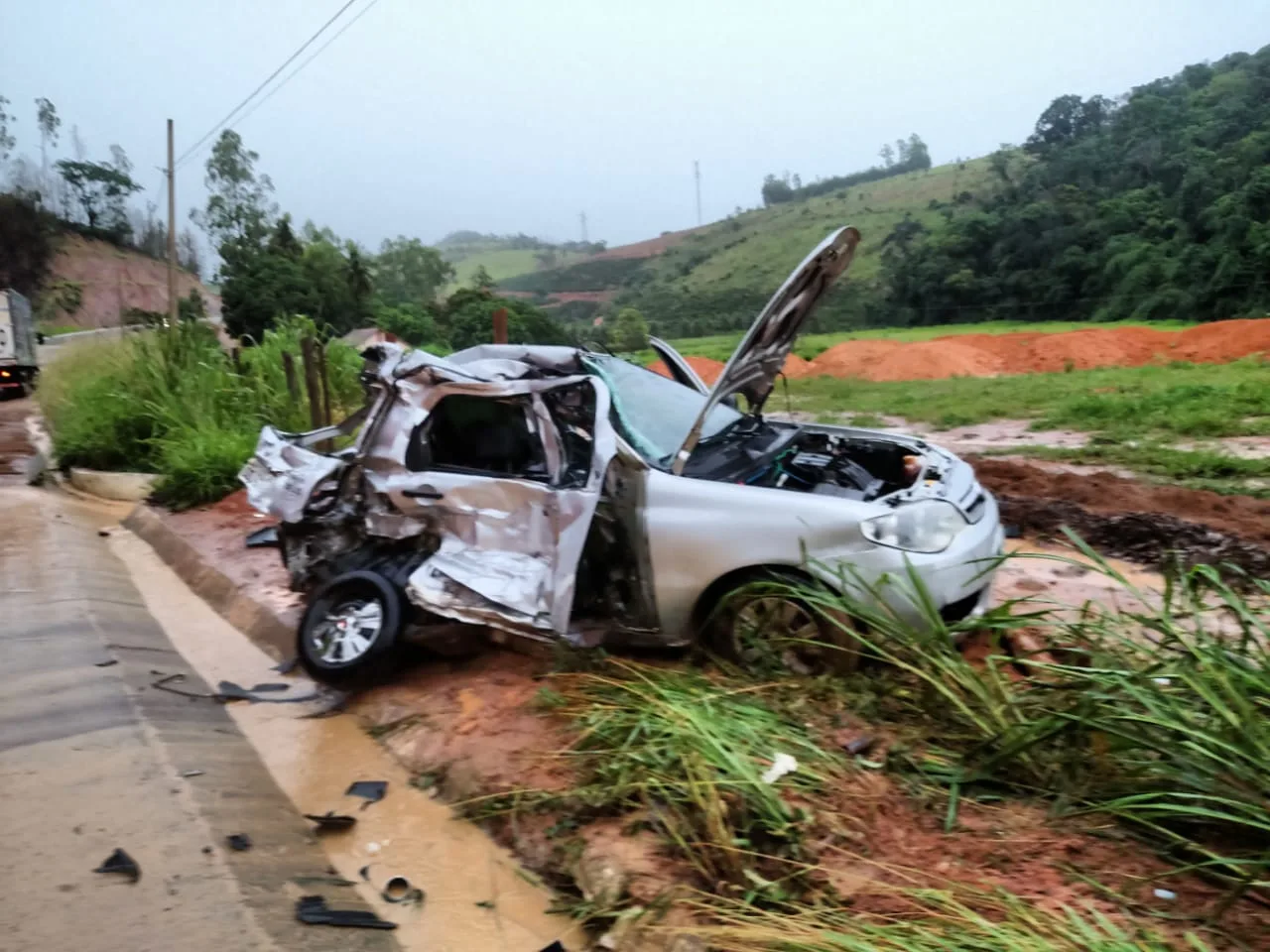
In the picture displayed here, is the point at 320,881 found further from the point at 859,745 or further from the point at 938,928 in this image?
the point at 938,928

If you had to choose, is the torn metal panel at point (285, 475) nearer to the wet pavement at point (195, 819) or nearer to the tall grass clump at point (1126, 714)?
the wet pavement at point (195, 819)

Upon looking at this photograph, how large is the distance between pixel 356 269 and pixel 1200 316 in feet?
84.6

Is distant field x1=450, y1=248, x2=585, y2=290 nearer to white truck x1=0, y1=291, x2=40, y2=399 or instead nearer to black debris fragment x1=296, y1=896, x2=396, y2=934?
white truck x1=0, y1=291, x2=40, y2=399

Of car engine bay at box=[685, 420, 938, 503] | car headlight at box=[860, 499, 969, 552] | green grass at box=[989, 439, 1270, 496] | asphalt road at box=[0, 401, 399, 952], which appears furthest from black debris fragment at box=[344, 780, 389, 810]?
green grass at box=[989, 439, 1270, 496]

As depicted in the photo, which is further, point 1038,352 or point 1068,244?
point 1068,244

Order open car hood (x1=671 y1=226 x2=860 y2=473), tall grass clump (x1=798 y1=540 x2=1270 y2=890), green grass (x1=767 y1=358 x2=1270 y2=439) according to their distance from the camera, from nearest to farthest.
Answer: tall grass clump (x1=798 y1=540 x2=1270 y2=890)
open car hood (x1=671 y1=226 x2=860 y2=473)
green grass (x1=767 y1=358 x2=1270 y2=439)

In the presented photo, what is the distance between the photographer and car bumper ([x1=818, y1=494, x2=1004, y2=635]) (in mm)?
4328

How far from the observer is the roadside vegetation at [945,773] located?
282 cm

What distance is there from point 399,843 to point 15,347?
2757cm

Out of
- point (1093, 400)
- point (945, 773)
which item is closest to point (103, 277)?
point (1093, 400)

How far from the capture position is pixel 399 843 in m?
4.33

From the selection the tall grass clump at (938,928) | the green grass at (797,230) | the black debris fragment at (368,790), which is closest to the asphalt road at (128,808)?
the black debris fragment at (368,790)

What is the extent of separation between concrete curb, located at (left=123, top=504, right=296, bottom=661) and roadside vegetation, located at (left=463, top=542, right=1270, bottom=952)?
318 centimetres

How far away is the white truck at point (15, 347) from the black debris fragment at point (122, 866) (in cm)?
2617
